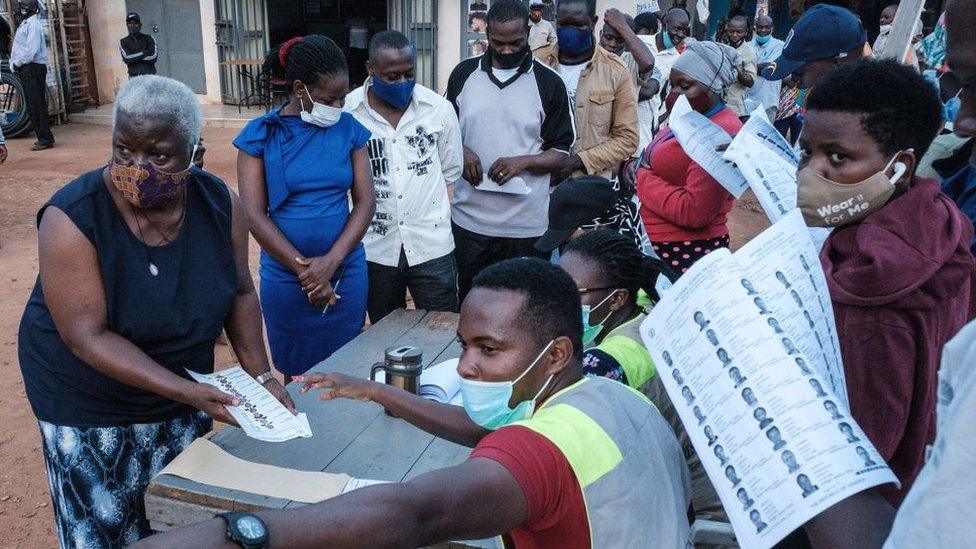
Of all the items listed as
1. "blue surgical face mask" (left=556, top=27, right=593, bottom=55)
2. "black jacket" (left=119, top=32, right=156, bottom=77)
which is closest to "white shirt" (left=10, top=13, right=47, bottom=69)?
"black jacket" (left=119, top=32, right=156, bottom=77)

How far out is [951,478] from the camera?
755 mm

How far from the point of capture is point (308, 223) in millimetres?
3111

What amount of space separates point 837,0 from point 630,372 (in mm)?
14379

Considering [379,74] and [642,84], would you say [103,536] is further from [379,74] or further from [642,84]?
[642,84]

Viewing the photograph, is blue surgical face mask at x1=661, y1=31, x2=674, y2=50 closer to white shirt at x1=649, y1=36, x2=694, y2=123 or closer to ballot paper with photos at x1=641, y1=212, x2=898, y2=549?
white shirt at x1=649, y1=36, x2=694, y2=123

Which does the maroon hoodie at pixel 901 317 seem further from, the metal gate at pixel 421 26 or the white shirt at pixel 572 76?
the metal gate at pixel 421 26

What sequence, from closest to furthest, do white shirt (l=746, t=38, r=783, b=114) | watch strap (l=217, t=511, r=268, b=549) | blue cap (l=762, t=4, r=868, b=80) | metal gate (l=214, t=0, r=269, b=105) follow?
watch strap (l=217, t=511, r=268, b=549)
blue cap (l=762, t=4, r=868, b=80)
white shirt (l=746, t=38, r=783, b=114)
metal gate (l=214, t=0, r=269, b=105)

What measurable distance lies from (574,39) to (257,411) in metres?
2.94

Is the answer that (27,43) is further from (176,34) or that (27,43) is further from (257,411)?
(257,411)

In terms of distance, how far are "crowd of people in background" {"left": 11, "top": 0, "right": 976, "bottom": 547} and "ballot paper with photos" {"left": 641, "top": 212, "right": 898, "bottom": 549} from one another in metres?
0.03

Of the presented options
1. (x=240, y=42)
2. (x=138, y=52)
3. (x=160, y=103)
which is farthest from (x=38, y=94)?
(x=160, y=103)

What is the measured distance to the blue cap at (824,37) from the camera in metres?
2.84

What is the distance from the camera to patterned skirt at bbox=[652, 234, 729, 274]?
3.15 metres

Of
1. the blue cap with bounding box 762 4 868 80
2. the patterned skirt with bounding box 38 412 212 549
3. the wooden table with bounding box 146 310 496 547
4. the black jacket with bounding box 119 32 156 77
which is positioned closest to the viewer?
the wooden table with bounding box 146 310 496 547
